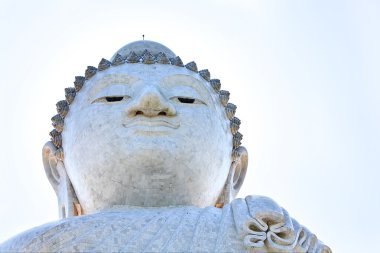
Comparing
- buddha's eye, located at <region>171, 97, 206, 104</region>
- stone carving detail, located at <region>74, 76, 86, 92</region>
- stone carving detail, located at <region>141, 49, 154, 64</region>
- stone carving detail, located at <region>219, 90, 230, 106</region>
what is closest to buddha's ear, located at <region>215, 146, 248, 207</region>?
stone carving detail, located at <region>219, 90, 230, 106</region>

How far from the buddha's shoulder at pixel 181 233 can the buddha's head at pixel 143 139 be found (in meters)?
0.84

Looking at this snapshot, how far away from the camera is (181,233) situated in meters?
6.58

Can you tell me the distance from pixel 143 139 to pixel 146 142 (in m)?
0.04

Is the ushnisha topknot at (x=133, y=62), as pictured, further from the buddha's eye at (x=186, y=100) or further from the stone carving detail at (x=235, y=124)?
the buddha's eye at (x=186, y=100)

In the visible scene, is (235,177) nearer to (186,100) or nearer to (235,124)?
(235,124)

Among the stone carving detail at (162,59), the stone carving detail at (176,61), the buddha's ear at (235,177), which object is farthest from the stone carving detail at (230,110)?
the stone carving detail at (162,59)

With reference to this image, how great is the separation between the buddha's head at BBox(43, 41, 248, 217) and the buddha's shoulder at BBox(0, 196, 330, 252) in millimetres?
840

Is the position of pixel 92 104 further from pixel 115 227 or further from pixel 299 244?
pixel 299 244

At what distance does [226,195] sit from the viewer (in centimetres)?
844

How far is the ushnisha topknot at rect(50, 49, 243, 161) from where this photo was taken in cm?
847

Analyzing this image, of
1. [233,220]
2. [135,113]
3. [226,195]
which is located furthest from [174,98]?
[233,220]

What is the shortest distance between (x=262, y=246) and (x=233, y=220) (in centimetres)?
32

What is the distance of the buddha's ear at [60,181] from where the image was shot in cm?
817

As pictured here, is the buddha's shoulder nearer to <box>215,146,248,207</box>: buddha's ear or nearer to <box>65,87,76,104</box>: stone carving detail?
<box>215,146,248,207</box>: buddha's ear
